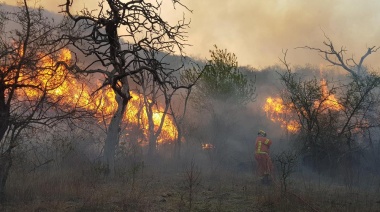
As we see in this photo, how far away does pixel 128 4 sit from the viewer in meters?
7.01

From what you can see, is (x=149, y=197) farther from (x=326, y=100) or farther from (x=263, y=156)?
(x=326, y=100)

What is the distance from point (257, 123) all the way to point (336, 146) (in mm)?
11619

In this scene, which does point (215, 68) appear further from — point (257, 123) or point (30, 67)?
point (30, 67)

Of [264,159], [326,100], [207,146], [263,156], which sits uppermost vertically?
[326,100]

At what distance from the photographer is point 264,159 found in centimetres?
1246

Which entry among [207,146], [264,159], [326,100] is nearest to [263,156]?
[264,159]

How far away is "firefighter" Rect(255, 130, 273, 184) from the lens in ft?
39.0

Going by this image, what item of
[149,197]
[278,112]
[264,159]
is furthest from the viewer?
[278,112]

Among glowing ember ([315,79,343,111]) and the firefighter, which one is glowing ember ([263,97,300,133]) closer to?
glowing ember ([315,79,343,111])

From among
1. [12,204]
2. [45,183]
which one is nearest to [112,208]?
[12,204]

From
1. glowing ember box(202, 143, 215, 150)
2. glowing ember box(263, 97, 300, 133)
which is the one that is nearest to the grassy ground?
glowing ember box(202, 143, 215, 150)

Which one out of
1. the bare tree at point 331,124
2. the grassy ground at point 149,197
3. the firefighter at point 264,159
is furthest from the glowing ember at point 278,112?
the grassy ground at point 149,197

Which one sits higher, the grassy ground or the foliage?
the foliage

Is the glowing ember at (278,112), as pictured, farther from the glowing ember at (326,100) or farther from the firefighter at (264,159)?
the firefighter at (264,159)
